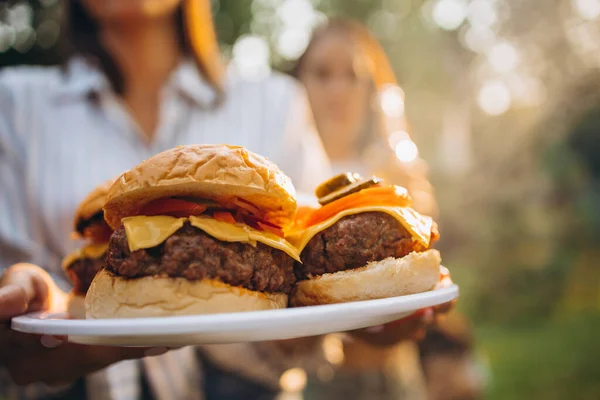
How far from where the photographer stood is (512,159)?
1126cm

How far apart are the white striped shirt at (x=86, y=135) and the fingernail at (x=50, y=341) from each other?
4.00 feet

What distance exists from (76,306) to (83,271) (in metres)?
0.16

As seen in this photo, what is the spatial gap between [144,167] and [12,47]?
476 centimetres

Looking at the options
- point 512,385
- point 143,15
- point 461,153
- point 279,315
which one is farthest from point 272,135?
point 461,153

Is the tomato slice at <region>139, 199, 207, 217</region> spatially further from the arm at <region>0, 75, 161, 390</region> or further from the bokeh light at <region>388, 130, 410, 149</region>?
the bokeh light at <region>388, 130, 410, 149</region>

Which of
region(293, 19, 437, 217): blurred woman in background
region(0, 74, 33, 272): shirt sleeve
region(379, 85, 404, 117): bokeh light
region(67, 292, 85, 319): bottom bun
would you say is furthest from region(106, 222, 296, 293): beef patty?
region(379, 85, 404, 117): bokeh light

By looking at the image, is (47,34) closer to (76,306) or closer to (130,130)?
(130,130)

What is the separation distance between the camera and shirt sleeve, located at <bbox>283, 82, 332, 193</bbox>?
3572 millimetres

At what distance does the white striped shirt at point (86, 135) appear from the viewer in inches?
121

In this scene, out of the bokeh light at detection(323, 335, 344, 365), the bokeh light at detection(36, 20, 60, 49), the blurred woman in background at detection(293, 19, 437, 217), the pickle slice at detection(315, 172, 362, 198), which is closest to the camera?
the pickle slice at detection(315, 172, 362, 198)

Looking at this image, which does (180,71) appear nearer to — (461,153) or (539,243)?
(539,243)

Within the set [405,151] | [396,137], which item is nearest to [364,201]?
[405,151]

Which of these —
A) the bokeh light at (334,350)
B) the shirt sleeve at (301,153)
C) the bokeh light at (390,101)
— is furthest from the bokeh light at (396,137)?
the bokeh light at (334,350)

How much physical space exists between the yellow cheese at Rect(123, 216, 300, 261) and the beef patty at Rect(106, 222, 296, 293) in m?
0.03
